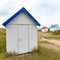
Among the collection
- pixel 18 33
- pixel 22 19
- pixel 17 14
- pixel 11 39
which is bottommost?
pixel 11 39

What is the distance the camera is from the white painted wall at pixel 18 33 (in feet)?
38.3

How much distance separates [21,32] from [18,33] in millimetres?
256

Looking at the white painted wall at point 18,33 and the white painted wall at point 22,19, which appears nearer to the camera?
the white painted wall at point 18,33

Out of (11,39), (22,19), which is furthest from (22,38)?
(22,19)

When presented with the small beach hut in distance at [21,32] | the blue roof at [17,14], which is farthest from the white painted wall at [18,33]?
the blue roof at [17,14]

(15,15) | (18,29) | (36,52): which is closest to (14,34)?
(18,29)

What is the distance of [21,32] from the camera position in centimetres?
1228

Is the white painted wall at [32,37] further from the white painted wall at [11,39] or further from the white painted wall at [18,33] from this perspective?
the white painted wall at [11,39]

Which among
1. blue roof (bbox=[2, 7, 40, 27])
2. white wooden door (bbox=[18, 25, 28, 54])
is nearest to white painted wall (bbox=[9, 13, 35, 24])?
blue roof (bbox=[2, 7, 40, 27])

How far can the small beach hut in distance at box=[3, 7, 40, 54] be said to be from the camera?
38.3 feet

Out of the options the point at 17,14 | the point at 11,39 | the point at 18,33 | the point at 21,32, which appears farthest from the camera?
the point at 21,32

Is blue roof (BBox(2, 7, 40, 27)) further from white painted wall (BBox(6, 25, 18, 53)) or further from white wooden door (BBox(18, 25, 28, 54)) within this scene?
white wooden door (BBox(18, 25, 28, 54))

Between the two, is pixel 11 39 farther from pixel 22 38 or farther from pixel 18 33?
pixel 22 38

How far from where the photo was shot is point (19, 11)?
39.6 ft
